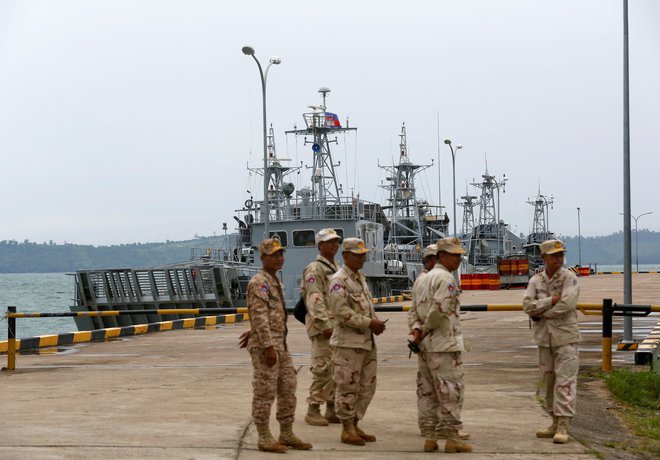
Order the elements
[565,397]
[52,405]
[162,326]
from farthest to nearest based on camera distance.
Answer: [162,326], [52,405], [565,397]

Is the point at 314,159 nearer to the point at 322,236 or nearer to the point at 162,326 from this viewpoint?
the point at 162,326

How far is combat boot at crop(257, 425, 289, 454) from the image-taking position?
7.92m

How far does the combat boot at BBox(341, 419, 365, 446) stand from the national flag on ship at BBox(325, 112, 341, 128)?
126 feet

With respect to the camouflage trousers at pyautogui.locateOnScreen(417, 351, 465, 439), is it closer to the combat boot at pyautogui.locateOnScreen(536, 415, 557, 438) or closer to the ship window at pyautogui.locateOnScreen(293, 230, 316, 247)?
the combat boot at pyautogui.locateOnScreen(536, 415, 557, 438)

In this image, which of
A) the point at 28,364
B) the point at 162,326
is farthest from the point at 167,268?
the point at 28,364

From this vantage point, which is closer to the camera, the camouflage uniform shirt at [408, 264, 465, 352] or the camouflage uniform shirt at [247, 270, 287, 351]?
the camouflage uniform shirt at [247, 270, 287, 351]

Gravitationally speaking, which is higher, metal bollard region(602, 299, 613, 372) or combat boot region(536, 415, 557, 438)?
metal bollard region(602, 299, 613, 372)

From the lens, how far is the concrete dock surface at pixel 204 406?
816cm

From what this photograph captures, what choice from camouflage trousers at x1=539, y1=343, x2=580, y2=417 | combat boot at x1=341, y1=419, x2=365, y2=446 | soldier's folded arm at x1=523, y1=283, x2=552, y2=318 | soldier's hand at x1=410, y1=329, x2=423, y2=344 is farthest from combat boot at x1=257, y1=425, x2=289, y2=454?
soldier's folded arm at x1=523, y1=283, x2=552, y2=318

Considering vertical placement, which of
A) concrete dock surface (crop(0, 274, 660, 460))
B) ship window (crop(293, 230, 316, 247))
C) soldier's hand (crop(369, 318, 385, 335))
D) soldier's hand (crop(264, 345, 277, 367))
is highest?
ship window (crop(293, 230, 316, 247))

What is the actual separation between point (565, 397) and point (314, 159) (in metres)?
38.0

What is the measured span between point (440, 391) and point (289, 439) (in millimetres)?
1244

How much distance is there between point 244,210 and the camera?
49.8 m

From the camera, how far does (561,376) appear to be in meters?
8.91
